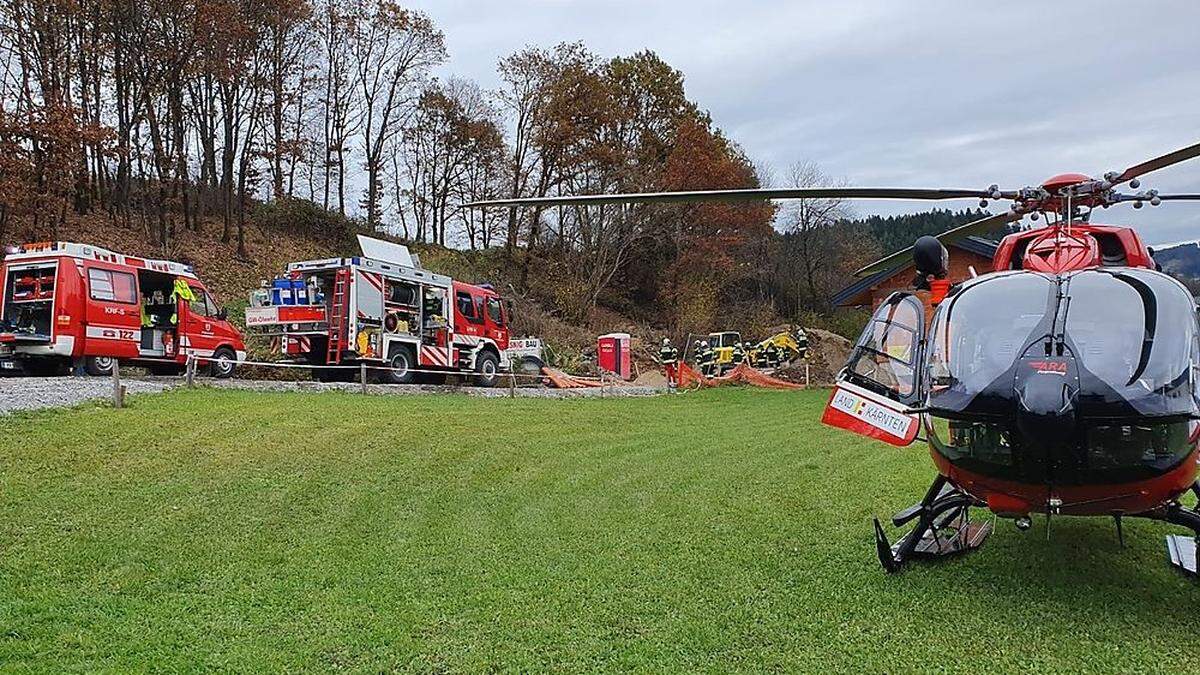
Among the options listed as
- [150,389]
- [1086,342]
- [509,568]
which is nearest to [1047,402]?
[1086,342]

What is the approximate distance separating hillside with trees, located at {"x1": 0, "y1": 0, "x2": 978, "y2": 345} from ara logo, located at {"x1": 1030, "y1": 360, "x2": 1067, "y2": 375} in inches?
760

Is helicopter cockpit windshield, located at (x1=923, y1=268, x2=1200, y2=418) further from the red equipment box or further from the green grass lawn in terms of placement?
the red equipment box

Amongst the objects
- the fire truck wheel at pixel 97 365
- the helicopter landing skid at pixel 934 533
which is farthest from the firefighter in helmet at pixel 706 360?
the helicopter landing skid at pixel 934 533

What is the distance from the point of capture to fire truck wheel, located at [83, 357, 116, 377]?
13789 mm

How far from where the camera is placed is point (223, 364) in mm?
15953

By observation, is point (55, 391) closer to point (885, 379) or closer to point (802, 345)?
point (885, 379)

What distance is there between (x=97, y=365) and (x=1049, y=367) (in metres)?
14.7

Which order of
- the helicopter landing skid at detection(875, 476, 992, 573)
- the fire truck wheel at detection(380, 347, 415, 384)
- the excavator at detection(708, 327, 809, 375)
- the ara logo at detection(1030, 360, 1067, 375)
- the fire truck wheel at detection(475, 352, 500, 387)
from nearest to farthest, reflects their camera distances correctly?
the ara logo at detection(1030, 360, 1067, 375), the helicopter landing skid at detection(875, 476, 992, 573), the fire truck wheel at detection(380, 347, 415, 384), the fire truck wheel at detection(475, 352, 500, 387), the excavator at detection(708, 327, 809, 375)

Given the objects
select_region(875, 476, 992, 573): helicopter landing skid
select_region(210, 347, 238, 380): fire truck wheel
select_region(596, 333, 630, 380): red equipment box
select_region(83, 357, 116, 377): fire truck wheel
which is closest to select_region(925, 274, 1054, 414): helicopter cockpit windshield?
select_region(875, 476, 992, 573): helicopter landing skid

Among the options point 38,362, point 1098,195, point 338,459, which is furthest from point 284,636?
point 38,362

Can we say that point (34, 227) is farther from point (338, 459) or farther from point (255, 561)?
point (255, 561)

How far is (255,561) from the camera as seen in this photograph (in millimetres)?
4738

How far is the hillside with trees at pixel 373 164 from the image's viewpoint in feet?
65.7

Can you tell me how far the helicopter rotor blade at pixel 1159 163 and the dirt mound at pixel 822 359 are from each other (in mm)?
19859
